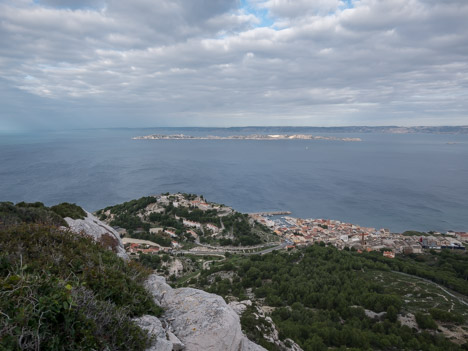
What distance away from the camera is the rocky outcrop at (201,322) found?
18.7 feet

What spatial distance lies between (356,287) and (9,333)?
22.5 m

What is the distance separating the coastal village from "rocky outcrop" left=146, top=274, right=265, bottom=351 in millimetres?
26758

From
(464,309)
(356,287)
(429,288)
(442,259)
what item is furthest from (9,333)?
(442,259)

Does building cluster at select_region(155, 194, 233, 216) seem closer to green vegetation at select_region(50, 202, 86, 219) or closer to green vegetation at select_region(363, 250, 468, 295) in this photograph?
green vegetation at select_region(363, 250, 468, 295)

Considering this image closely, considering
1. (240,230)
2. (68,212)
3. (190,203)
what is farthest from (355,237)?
(68,212)

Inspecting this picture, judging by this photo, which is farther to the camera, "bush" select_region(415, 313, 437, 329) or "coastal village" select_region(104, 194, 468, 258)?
"coastal village" select_region(104, 194, 468, 258)

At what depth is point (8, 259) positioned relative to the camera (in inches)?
192

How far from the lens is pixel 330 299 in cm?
1847

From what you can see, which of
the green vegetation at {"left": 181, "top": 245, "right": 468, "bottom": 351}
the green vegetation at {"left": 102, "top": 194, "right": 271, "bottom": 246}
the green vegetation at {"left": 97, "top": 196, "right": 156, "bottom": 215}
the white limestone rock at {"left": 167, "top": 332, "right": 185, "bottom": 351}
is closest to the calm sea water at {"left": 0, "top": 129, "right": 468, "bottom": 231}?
the green vegetation at {"left": 97, "top": 196, "right": 156, "bottom": 215}

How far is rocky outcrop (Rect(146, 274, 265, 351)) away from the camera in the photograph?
571 cm

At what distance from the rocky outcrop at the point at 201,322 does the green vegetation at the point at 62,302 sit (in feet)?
2.10

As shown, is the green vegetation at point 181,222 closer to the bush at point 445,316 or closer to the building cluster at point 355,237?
the building cluster at point 355,237

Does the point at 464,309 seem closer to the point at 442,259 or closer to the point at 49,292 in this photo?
the point at 442,259

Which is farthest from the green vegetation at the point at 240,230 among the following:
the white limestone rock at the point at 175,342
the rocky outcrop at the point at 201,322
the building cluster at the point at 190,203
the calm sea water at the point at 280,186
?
the white limestone rock at the point at 175,342
